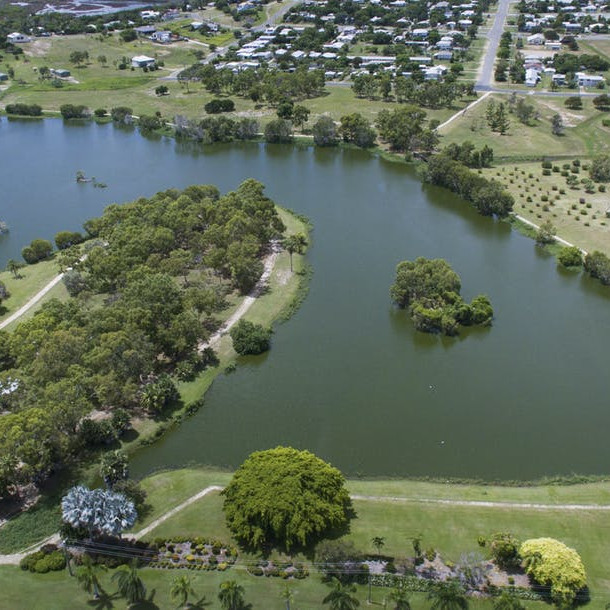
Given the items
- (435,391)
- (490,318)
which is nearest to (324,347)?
(435,391)

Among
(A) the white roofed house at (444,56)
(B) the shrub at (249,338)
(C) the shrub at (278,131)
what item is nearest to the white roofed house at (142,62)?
(C) the shrub at (278,131)

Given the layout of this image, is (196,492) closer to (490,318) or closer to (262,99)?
(490,318)

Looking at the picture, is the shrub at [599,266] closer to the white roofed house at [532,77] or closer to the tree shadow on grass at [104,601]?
the tree shadow on grass at [104,601]

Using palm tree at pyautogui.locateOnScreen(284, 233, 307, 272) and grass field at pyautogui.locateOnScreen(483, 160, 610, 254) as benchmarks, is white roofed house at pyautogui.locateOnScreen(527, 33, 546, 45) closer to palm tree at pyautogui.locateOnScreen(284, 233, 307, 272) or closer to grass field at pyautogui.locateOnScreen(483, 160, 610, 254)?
grass field at pyautogui.locateOnScreen(483, 160, 610, 254)

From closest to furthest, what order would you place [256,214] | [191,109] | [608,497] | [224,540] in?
[224,540] < [608,497] < [256,214] < [191,109]

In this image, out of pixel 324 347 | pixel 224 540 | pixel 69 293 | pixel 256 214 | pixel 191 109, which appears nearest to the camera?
pixel 224 540
